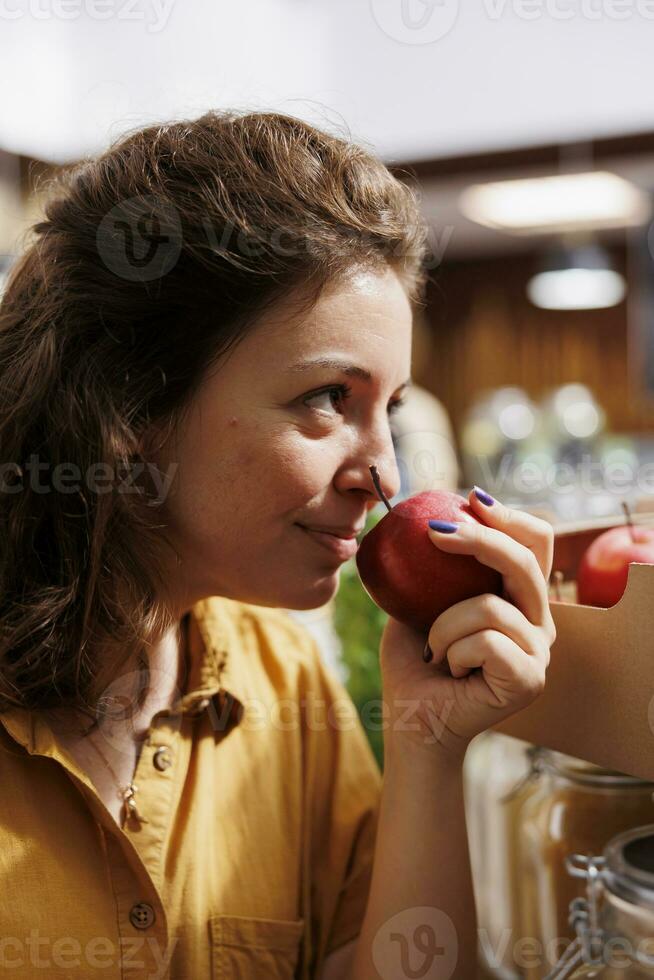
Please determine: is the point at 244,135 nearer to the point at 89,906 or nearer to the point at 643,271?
the point at 89,906

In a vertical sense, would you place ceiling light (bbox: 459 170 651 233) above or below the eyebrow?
above

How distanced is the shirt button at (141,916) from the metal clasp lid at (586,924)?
0.34m

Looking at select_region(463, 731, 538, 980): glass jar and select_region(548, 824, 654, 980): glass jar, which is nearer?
select_region(548, 824, 654, 980): glass jar

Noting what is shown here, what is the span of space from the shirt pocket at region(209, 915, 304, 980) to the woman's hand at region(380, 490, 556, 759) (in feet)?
0.82

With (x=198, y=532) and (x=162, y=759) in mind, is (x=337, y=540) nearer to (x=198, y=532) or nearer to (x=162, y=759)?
(x=198, y=532)

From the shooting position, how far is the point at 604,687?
73 centimetres

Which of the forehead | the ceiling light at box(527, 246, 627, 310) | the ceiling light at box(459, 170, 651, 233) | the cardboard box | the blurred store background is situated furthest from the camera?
the ceiling light at box(527, 246, 627, 310)

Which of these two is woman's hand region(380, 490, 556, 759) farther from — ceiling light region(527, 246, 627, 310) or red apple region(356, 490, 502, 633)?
ceiling light region(527, 246, 627, 310)

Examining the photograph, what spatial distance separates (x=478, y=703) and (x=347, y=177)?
0.50 metres

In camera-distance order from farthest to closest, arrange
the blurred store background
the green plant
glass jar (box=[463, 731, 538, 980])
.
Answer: the blurred store background < the green plant < glass jar (box=[463, 731, 538, 980])

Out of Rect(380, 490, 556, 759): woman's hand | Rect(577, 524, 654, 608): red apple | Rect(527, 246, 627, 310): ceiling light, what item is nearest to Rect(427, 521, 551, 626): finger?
Rect(380, 490, 556, 759): woman's hand

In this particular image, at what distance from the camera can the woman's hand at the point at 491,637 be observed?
2.39 feet

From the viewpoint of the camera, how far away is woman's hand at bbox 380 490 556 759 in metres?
0.73

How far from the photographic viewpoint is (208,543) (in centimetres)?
84
